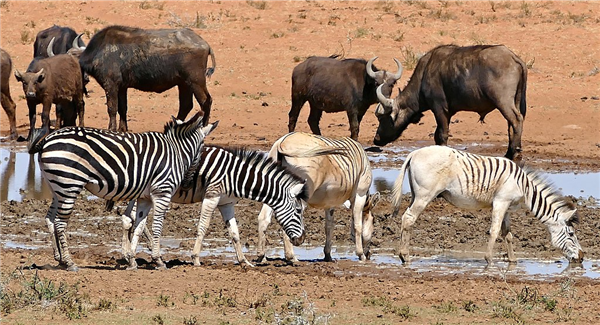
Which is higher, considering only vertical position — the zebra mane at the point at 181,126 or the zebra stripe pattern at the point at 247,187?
the zebra mane at the point at 181,126

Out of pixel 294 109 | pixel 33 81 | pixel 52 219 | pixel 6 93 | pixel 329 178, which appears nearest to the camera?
pixel 52 219

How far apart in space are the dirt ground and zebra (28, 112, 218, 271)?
0.55 m

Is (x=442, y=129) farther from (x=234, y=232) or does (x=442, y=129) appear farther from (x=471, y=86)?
(x=234, y=232)

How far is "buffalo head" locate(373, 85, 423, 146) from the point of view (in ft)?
60.6

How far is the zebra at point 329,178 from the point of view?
1071 centimetres

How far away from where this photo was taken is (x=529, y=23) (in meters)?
35.2

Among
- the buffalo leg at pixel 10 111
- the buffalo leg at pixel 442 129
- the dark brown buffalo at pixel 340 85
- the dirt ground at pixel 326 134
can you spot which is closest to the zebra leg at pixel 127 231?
the dirt ground at pixel 326 134

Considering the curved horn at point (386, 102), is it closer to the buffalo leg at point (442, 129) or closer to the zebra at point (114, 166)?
the buffalo leg at point (442, 129)

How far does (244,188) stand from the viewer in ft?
34.2

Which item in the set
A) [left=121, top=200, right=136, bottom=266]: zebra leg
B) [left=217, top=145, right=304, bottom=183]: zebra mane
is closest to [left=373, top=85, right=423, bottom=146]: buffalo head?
[left=217, top=145, right=304, bottom=183]: zebra mane

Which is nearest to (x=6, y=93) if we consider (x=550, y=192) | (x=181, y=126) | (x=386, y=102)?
(x=386, y=102)

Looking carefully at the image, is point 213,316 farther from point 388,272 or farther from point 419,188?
point 419,188

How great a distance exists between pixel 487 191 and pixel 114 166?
4.01 metres

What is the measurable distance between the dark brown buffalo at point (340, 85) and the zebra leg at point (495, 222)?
847cm
